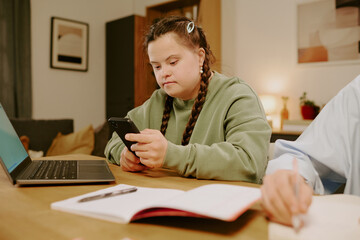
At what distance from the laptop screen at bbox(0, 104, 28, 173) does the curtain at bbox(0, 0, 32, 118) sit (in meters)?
3.01

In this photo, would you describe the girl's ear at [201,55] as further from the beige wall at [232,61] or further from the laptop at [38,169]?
the beige wall at [232,61]

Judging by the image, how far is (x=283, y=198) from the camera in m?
0.51

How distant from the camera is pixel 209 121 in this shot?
121cm

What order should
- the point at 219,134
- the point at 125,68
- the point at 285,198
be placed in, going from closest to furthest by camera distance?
the point at 285,198
the point at 219,134
the point at 125,68

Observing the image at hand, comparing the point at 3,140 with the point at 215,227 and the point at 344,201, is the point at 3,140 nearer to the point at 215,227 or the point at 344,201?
the point at 215,227

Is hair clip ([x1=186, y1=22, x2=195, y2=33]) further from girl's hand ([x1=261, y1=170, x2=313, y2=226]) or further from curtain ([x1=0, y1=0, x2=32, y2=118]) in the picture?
curtain ([x1=0, y1=0, x2=32, y2=118])

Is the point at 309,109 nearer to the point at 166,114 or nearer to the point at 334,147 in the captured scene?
the point at 166,114

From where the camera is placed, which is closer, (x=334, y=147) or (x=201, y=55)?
(x=334, y=147)

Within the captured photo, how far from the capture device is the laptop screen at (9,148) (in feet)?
2.77

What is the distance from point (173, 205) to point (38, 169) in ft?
2.10

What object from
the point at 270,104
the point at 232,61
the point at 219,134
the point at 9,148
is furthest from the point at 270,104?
the point at 9,148

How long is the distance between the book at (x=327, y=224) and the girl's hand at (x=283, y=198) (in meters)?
0.02

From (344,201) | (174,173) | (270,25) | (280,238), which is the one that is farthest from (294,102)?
(280,238)

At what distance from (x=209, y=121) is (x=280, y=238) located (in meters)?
0.75
